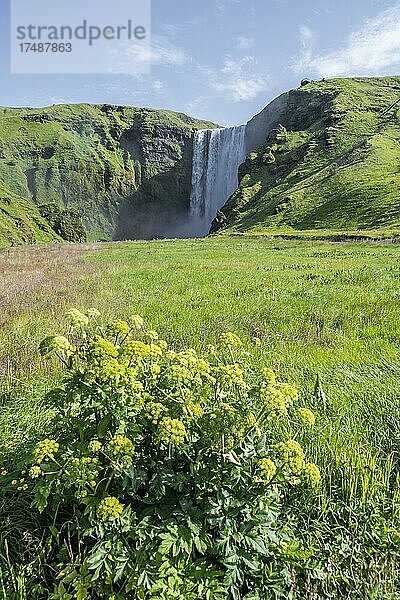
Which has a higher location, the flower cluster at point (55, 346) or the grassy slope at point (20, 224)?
the grassy slope at point (20, 224)

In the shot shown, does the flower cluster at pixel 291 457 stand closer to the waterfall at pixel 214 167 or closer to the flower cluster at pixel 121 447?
the flower cluster at pixel 121 447

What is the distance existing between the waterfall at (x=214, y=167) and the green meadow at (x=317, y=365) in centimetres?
13232

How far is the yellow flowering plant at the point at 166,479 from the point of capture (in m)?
2.95

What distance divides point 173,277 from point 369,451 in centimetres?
1716

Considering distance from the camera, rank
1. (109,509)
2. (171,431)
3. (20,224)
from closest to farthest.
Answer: (109,509)
(171,431)
(20,224)

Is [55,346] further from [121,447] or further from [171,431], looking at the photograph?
[171,431]


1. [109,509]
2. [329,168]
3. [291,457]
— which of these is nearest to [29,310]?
[109,509]

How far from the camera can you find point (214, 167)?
5719 inches

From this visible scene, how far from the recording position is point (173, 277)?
839 inches

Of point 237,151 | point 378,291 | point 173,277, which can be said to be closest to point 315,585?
point 378,291

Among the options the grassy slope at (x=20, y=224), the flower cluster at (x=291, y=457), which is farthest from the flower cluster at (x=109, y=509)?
the grassy slope at (x=20, y=224)

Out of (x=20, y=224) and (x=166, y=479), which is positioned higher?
(x=20, y=224)

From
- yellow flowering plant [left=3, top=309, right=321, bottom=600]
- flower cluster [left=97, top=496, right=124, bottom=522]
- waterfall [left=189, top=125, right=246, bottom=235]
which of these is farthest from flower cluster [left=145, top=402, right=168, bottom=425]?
waterfall [left=189, top=125, right=246, bottom=235]

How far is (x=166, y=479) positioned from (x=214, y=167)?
492ft
